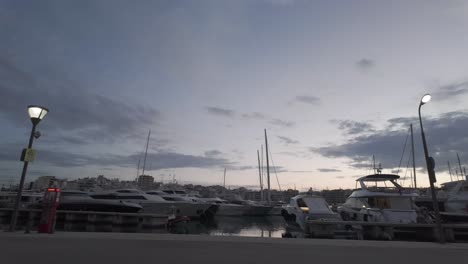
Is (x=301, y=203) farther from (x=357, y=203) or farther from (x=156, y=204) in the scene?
(x=156, y=204)

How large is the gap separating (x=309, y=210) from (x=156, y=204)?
1824cm

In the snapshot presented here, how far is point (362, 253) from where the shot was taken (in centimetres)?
942

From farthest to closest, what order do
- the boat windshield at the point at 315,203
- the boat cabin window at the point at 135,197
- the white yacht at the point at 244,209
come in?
the white yacht at the point at 244,209 < the boat cabin window at the point at 135,197 < the boat windshield at the point at 315,203

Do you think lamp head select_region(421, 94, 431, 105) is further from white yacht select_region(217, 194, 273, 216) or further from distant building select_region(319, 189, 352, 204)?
distant building select_region(319, 189, 352, 204)

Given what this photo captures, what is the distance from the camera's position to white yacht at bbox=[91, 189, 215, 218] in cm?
3456

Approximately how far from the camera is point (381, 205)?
2283 cm

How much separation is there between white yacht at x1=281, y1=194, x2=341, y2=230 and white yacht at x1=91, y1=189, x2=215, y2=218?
13979 mm

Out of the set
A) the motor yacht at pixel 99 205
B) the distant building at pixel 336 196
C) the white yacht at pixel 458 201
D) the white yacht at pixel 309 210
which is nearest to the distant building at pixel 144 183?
the motor yacht at pixel 99 205

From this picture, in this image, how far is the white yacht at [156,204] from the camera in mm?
34562

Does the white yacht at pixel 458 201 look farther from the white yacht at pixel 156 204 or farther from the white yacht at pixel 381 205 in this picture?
the white yacht at pixel 156 204

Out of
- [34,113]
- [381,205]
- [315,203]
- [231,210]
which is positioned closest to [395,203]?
[381,205]

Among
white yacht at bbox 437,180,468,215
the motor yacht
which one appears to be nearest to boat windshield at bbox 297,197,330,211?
the motor yacht

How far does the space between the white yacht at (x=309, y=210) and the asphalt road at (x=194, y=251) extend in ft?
38.9

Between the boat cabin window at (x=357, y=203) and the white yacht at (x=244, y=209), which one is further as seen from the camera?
the white yacht at (x=244, y=209)
